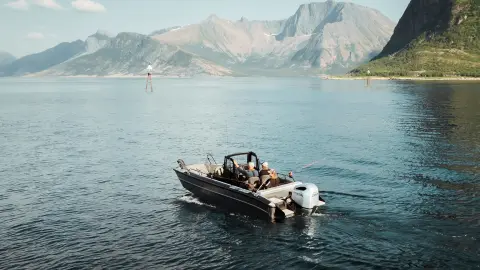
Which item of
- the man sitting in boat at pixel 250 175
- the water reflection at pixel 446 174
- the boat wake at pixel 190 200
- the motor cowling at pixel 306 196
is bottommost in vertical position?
the boat wake at pixel 190 200

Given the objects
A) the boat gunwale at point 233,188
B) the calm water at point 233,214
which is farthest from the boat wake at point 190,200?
the boat gunwale at point 233,188

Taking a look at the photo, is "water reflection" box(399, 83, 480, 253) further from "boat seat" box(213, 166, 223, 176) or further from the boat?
"boat seat" box(213, 166, 223, 176)

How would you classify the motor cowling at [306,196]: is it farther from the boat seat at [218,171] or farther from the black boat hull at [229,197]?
the boat seat at [218,171]

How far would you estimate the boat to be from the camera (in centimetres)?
2727

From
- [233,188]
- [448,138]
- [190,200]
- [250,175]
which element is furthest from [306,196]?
[448,138]

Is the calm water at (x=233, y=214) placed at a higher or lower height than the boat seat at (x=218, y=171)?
lower

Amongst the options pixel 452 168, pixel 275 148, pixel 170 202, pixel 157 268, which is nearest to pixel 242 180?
pixel 170 202

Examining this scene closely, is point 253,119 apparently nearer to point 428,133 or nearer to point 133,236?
point 428,133

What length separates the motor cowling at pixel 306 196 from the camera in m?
27.3

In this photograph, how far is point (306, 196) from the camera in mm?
27250

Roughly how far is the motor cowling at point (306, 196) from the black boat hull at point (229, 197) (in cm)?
151

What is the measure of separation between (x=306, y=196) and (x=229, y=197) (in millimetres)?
5483

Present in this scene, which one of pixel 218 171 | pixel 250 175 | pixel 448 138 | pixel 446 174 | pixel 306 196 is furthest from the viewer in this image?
pixel 448 138

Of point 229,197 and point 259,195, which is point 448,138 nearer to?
point 229,197
